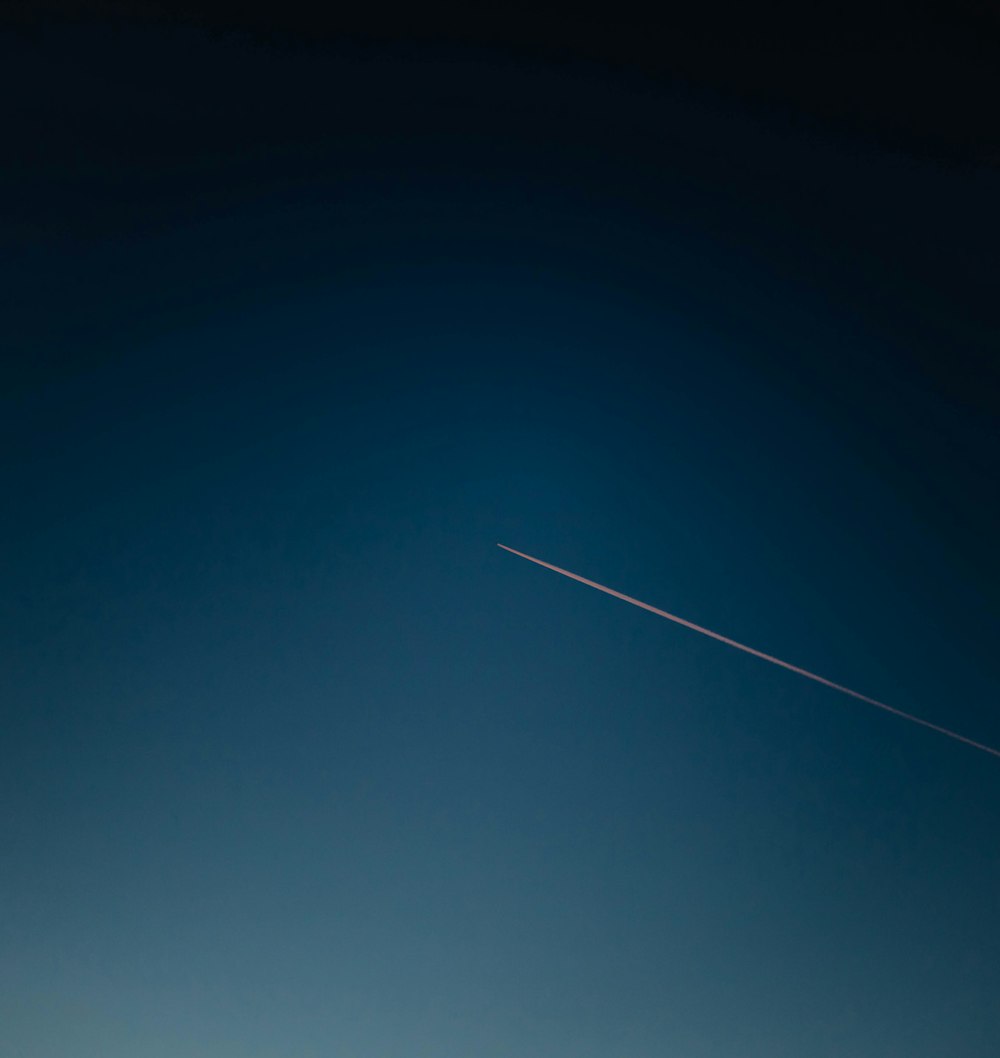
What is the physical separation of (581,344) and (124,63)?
105 centimetres

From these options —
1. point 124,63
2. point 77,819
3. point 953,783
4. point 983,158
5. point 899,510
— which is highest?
point 983,158

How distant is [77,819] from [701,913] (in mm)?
1302

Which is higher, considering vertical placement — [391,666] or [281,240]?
[281,240]

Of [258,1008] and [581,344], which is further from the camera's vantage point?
[258,1008]

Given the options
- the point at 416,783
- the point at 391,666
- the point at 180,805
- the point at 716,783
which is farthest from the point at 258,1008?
the point at 716,783

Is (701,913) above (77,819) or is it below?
above

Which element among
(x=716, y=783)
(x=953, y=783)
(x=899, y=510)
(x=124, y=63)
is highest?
(x=124, y=63)

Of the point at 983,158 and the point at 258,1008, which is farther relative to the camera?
the point at 258,1008

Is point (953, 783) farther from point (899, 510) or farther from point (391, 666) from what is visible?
point (391, 666)

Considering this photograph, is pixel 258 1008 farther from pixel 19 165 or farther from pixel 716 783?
pixel 19 165

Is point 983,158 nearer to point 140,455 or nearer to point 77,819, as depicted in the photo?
point 140,455

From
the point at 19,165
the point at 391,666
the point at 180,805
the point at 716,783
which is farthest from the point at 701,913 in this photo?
the point at 19,165

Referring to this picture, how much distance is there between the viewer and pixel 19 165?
69.2 inches

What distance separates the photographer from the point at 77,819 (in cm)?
183
